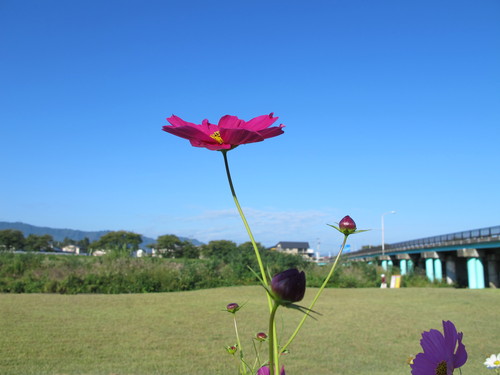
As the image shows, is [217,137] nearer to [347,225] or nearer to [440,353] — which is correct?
[347,225]

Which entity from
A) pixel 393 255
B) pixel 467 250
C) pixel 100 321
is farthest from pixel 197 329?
pixel 393 255

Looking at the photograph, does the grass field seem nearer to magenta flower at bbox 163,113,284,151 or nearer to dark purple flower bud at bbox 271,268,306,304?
magenta flower at bbox 163,113,284,151

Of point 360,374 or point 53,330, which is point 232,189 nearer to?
point 360,374

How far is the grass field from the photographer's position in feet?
16.1

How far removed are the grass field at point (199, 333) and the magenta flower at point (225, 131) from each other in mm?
4230

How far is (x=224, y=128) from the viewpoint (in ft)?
2.36

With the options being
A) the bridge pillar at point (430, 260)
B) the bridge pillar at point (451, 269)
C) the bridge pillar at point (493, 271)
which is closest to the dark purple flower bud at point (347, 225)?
the bridge pillar at point (493, 271)

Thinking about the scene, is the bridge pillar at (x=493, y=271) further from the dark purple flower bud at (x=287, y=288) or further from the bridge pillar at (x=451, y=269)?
the dark purple flower bud at (x=287, y=288)

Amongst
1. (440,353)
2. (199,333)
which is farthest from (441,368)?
(199,333)

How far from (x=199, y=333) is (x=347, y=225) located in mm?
6295

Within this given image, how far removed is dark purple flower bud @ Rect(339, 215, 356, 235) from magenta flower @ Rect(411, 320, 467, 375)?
32 cm

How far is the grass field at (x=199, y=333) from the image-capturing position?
193 inches

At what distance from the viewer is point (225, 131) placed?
0.73 meters

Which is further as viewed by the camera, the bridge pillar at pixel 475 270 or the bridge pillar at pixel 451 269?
the bridge pillar at pixel 451 269
